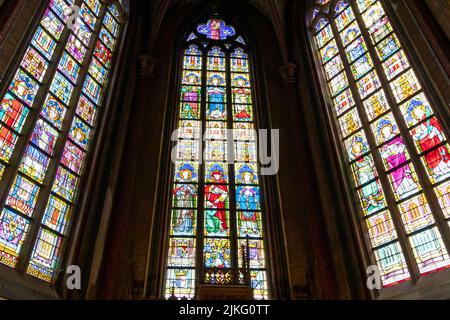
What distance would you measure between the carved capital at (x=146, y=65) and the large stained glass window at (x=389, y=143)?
203 inches

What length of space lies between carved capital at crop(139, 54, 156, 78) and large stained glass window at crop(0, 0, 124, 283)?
1.62 m

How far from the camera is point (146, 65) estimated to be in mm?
13602

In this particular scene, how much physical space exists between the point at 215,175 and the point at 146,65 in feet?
13.5

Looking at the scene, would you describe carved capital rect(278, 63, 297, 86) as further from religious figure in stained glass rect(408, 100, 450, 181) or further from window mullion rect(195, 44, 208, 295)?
religious figure in stained glass rect(408, 100, 450, 181)

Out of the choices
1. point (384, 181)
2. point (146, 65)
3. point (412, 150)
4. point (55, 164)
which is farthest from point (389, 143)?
point (146, 65)

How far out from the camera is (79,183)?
1004 centimetres

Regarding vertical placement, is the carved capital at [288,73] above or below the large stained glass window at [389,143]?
above

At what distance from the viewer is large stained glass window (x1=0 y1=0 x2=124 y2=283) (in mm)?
8312

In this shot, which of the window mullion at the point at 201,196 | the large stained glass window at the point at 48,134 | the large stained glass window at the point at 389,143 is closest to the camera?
the large stained glass window at the point at 48,134

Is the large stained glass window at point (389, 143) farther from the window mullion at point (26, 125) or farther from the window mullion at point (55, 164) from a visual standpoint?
the window mullion at point (26, 125)

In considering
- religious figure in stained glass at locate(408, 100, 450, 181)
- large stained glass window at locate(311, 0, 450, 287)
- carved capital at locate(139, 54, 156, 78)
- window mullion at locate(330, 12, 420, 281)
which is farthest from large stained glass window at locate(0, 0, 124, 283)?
religious figure in stained glass at locate(408, 100, 450, 181)

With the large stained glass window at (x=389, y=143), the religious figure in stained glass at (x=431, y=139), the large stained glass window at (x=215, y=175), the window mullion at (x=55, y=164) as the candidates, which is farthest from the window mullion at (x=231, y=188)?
the religious figure in stained glass at (x=431, y=139)

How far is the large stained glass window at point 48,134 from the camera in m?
8.31
